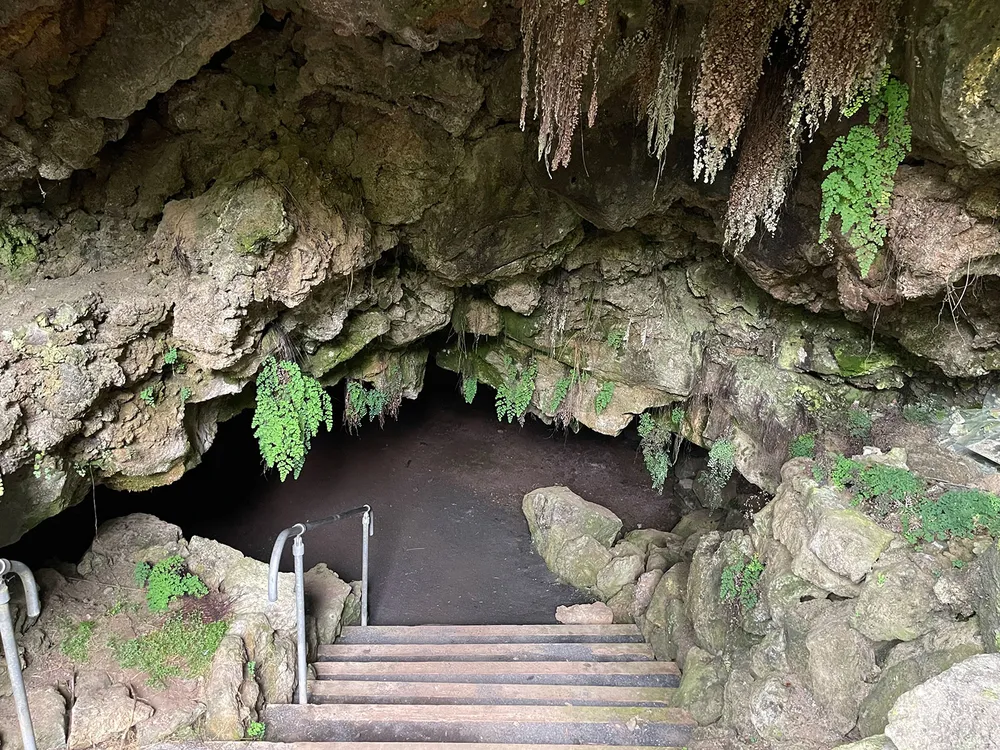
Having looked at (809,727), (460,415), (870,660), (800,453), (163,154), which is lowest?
(460,415)

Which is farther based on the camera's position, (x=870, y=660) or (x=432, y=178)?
(x=432, y=178)

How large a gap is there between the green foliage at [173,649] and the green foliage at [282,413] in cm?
167

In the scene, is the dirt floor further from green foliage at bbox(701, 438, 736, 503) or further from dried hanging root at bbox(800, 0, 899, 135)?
dried hanging root at bbox(800, 0, 899, 135)

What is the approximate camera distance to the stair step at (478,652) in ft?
18.9

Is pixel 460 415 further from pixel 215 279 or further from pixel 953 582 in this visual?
pixel 953 582

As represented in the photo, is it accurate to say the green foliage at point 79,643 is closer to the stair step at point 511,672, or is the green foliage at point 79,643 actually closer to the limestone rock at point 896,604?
the stair step at point 511,672

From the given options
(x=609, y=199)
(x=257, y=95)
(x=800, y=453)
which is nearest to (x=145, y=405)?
(x=257, y=95)

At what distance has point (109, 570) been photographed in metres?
6.23

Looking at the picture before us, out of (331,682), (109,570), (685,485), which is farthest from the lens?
(685,485)

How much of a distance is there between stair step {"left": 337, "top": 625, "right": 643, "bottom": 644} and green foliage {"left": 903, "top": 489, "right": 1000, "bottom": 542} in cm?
311

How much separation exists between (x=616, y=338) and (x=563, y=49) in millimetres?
5064

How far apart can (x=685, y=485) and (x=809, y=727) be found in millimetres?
6604

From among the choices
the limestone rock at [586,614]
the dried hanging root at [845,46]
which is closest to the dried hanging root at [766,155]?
the dried hanging root at [845,46]

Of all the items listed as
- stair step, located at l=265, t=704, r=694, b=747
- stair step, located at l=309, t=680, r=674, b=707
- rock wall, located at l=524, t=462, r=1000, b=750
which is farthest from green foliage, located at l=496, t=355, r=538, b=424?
stair step, located at l=265, t=704, r=694, b=747
